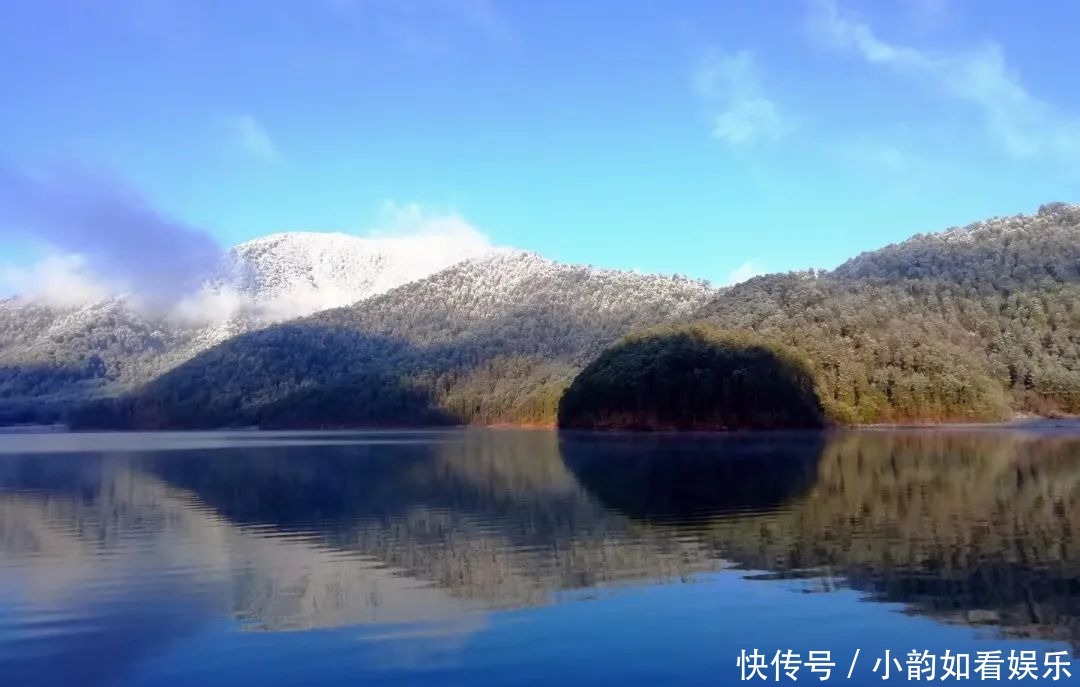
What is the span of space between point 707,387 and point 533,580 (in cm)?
11149

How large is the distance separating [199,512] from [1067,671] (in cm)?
3341

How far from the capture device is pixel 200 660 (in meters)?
16.9

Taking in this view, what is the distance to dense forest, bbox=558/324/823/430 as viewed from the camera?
13150 centimetres

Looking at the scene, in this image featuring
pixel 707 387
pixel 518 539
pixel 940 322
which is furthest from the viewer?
pixel 940 322

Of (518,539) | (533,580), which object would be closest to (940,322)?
(518,539)

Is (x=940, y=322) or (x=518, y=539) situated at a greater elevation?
(x=940, y=322)

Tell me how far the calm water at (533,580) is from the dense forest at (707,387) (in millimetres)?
82087

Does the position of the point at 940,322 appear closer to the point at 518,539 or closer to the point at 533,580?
the point at 518,539

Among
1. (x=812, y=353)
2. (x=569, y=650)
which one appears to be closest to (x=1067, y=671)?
(x=569, y=650)

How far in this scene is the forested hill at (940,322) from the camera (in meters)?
142

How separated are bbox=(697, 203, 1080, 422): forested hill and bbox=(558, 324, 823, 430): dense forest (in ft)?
29.2

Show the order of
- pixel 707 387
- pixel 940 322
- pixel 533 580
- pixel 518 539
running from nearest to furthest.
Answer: pixel 533 580 < pixel 518 539 < pixel 707 387 < pixel 940 322

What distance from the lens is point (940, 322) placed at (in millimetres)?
161500

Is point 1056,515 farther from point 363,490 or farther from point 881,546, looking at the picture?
point 363,490
